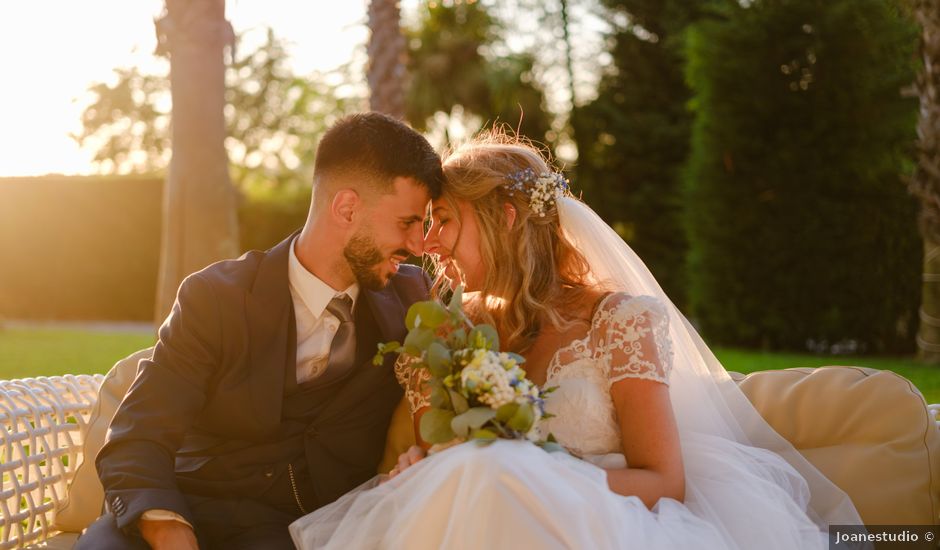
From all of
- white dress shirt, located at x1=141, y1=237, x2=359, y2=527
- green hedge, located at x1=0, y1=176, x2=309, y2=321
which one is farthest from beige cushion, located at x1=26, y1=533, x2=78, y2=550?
green hedge, located at x1=0, y1=176, x2=309, y2=321

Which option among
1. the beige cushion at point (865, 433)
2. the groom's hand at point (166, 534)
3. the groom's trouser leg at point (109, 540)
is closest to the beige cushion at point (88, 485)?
the groom's trouser leg at point (109, 540)

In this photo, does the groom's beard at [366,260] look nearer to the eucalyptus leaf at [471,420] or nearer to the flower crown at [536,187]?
the flower crown at [536,187]

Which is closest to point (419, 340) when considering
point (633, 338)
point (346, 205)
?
point (633, 338)

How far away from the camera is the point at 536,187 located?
3.31 m

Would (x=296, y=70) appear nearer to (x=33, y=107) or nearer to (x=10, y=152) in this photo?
(x=33, y=107)

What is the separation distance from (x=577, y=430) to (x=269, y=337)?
109 cm

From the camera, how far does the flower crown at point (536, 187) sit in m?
3.29

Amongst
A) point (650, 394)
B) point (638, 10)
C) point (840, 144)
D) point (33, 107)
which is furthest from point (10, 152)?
point (650, 394)

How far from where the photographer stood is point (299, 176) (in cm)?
2845

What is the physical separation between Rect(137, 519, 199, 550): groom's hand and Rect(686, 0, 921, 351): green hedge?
9.28 meters

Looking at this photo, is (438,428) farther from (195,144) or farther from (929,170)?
(929,170)

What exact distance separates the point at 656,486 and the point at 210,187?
408 centimetres

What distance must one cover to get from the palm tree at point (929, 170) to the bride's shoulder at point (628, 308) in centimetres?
690

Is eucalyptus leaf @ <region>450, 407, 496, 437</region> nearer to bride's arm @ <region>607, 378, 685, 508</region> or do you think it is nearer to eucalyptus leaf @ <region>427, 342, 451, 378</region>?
eucalyptus leaf @ <region>427, 342, 451, 378</region>
